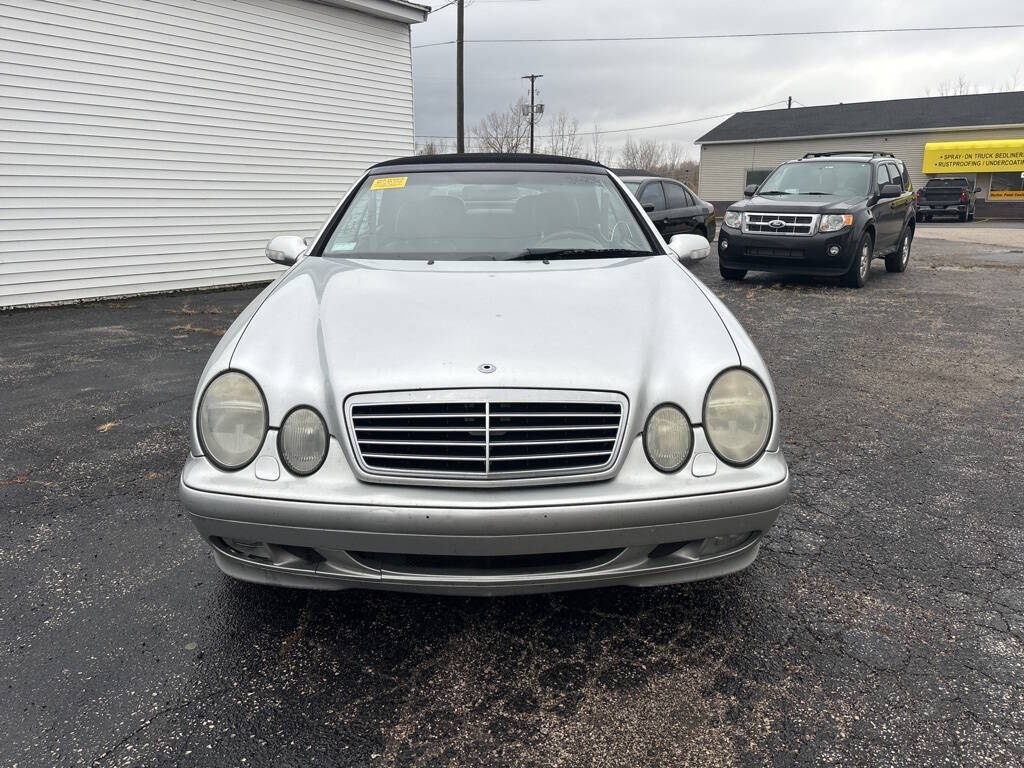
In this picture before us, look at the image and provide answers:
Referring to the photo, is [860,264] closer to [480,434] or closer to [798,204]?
[798,204]

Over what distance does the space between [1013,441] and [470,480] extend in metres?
3.59

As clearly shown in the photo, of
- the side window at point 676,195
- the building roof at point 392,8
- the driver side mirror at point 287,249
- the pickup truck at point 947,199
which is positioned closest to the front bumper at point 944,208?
the pickup truck at point 947,199

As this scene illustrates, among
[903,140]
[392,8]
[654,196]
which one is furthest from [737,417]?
[903,140]

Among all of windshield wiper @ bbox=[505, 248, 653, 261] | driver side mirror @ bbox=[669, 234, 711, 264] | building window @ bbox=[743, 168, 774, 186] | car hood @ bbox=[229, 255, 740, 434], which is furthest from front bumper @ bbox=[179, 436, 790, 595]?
building window @ bbox=[743, 168, 774, 186]

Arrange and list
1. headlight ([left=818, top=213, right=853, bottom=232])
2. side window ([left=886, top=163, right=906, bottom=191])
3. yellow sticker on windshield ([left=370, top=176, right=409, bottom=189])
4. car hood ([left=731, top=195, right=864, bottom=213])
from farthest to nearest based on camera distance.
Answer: side window ([left=886, top=163, right=906, bottom=191]) → car hood ([left=731, top=195, right=864, bottom=213]) → headlight ([left=818, top=213, right=853, bottom=232]) → yellow sticker on windshield ([left=370, top=176, right=409, bottom=189])

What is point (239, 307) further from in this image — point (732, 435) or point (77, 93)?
point (732, 435)

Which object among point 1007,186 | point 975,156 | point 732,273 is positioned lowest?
point 732,273

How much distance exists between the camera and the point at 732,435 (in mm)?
2078

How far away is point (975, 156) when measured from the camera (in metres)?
31.3

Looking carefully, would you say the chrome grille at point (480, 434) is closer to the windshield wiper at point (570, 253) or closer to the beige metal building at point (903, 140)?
the windshield wiper at point (570, 253)

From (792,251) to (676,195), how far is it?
2587mm

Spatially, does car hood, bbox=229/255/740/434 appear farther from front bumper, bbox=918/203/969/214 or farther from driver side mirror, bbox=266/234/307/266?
front bumper, bbox=918/203/969/214

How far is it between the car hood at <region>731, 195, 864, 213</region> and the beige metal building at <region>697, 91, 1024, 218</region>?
27812 millimetres

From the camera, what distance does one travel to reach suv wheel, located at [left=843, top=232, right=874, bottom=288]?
9.27 m
